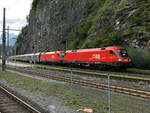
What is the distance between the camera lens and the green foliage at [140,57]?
26139mm

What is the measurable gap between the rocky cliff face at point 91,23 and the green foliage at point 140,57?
4.16ft

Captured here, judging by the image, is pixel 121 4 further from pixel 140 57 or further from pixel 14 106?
pixel 14 106

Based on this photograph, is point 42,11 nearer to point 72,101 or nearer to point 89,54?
point 89,54

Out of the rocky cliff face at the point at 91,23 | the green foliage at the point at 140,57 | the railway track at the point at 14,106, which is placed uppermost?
the rocky cliff face at the point at 91,23

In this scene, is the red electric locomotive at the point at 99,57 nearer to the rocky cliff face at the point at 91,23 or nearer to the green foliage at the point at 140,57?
the green foliage at the point at 140,57

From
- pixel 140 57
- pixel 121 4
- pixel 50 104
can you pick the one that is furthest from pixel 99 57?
pixel 50 104

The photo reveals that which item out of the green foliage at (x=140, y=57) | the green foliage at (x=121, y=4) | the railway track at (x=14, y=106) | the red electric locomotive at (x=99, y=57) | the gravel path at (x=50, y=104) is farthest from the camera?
→ the green foliage at (x=121, y=4)

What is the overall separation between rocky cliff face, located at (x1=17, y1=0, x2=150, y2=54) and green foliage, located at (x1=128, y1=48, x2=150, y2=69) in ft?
4.16

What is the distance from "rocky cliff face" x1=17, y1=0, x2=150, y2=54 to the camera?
30.7 metres

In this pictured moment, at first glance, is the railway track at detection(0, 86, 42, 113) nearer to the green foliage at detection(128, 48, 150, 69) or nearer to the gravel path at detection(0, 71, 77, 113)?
the gravel path at detection(0, 71, 77, 113)

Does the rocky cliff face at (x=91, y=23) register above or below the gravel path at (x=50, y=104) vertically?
above

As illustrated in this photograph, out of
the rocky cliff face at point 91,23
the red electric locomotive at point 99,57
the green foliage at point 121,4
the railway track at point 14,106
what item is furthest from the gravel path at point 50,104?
the green foliage at point 121,4

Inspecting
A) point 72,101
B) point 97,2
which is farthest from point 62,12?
point 72,101

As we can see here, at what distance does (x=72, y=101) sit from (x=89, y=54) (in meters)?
18.7
